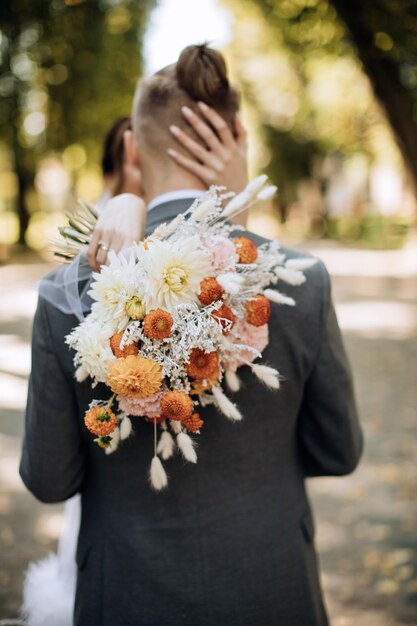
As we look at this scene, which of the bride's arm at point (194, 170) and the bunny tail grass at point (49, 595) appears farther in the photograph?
the bunny tail grass at point (49, 595)

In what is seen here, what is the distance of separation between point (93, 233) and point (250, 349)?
19.8 inches

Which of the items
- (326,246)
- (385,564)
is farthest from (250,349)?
(326,246)

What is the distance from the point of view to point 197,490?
5.45 ft

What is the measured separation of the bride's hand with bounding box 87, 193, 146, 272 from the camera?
5.01 feet

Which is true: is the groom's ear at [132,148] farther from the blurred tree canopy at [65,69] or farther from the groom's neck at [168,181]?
the blurred tree canopy at [65,69]

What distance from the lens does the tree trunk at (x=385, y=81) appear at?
5273mm

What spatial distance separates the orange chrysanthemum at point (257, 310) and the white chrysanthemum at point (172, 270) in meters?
0.14

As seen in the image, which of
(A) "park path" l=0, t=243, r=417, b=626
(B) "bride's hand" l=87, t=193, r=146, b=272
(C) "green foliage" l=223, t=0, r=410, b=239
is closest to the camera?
(B) "bride's hand" l=87, t=193, r=146, b=272

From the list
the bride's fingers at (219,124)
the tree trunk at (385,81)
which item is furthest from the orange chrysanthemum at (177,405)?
the tree trunk at (385,81)

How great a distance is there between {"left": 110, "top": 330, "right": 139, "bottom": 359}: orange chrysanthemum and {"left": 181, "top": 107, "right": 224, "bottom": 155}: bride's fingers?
636 millimetres

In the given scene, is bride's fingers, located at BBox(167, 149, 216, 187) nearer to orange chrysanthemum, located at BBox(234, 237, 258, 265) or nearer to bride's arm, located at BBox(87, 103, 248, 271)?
bride's arm, located at BBox(87, 103, 248, 271)

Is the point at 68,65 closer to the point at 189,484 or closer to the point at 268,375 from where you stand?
the point at 189,484

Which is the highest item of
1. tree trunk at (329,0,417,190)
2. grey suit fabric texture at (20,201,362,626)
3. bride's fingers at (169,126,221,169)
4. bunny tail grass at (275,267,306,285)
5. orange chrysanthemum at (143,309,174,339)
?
tree trunk at (329,0,417,190)

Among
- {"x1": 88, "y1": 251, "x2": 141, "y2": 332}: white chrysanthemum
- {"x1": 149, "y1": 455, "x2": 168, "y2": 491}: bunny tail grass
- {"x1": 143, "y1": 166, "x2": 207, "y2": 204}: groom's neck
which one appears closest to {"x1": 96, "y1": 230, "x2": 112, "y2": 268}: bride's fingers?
{"x1": 88, "y1": 251, "x2": 141, "y2": 332}: white chrysanthemum
